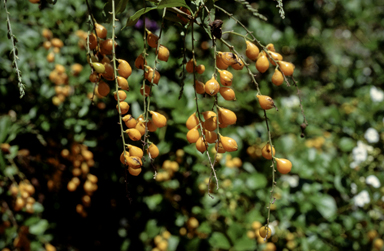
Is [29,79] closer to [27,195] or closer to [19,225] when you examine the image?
[27,195]

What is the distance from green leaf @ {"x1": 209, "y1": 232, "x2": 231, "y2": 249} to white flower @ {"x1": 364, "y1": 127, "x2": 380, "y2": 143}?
135cm

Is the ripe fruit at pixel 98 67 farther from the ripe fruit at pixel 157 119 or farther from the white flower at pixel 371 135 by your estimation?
the white flower at pixel 371 135

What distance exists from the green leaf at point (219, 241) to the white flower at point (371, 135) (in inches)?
53.2

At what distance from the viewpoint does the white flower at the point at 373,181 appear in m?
1.87

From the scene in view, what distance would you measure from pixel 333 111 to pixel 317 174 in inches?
20.9

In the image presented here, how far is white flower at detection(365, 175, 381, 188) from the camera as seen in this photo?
6.14ft

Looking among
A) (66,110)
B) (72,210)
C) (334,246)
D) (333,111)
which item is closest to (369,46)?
(333,111)

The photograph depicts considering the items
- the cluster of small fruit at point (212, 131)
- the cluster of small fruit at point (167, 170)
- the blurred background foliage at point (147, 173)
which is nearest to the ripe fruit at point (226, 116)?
the cluster of small fruit at point (212, 131)

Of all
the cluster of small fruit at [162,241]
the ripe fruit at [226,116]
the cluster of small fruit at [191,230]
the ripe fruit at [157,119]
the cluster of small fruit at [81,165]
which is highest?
the ripe fruit at [226,116]

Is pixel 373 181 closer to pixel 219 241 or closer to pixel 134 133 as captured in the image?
pixel 219 241

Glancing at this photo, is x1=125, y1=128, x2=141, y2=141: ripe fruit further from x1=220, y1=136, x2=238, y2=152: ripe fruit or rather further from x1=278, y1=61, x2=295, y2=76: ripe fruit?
x1=278, y1=61, x2=295, y2=76: ripe fruit

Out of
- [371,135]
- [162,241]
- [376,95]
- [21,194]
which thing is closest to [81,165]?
[21,194]

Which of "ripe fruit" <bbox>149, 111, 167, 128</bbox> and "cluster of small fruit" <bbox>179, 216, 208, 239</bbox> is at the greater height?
"ripe fruit" <bbox>149, 111, 167, 128</bbox>

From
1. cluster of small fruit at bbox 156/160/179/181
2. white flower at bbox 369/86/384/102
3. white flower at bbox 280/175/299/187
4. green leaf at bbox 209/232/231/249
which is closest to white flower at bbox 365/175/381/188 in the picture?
white flower at bbox 280/175/299/187
